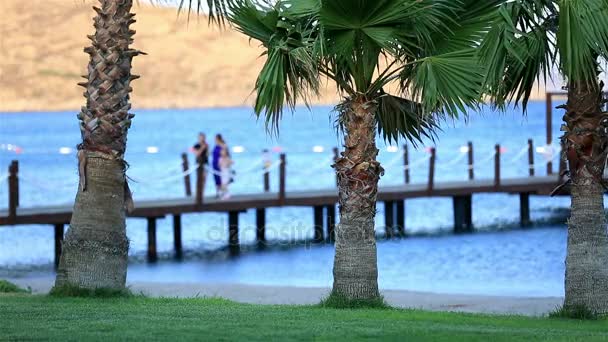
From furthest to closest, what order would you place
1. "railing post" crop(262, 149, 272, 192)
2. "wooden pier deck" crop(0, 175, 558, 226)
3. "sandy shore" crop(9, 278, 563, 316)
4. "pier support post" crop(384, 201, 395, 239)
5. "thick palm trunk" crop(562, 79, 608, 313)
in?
"pier support post" crop(384, 201, 395, 239) → "railing post" crop(262, 149, 272, 192) → "wooden pier deck" crop(0, 175, 558, 226) → "sandy shore" crop(9, 278, 563, 316) → "thick palm trunk" crop(562, 79, 608, 313)

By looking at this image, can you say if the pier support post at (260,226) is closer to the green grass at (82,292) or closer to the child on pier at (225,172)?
the child on pier at (225,172)

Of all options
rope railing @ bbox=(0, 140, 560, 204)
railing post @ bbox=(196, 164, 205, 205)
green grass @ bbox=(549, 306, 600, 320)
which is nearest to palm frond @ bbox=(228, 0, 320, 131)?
rope railing @ bbox=(0, 140, 560, 204)

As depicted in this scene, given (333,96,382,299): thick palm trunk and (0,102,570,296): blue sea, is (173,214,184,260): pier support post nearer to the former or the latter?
(0,102,570,296): blue sea

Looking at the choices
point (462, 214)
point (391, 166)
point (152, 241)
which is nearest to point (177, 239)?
point (152, 241)

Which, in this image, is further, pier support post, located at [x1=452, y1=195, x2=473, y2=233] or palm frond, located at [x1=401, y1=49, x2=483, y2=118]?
pier support post, located at [x1=452, y1=195, x2=473, y2=233]

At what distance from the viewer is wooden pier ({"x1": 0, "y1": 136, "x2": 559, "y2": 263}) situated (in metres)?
25.3

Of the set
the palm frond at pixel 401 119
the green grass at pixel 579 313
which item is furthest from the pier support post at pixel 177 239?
the green grass at pixel 579 313

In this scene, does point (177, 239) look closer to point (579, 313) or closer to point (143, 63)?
point (579, 313)

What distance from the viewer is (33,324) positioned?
9.79 metres

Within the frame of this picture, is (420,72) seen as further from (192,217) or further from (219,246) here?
(192,217)

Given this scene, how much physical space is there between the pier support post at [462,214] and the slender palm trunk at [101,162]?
22079 millimetres

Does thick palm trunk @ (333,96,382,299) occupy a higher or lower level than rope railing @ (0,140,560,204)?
lower

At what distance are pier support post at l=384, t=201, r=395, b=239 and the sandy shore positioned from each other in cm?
1432

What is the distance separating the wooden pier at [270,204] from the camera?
2530 cm
